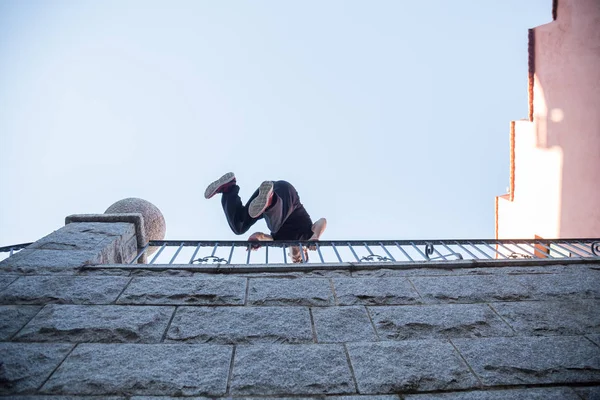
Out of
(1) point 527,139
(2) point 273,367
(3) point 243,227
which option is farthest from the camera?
(1) point 527,139

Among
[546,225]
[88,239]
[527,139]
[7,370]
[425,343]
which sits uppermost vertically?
[527,139]

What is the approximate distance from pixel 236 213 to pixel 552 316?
3.48 metres

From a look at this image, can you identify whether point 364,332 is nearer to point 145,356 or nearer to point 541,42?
point 145,356

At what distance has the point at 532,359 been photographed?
7.84ft

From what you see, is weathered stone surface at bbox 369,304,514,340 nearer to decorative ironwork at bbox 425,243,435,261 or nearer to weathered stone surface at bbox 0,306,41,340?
decorative ironwork at bbox 425,243,435,261

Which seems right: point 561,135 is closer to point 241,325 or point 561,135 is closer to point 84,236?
point 241,325

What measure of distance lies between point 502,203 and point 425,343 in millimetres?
8496

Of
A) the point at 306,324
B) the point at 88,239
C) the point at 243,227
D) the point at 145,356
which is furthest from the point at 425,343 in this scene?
the point at 243,227

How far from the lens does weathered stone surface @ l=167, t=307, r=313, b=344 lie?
2469mm

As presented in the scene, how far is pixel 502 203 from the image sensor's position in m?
9.96

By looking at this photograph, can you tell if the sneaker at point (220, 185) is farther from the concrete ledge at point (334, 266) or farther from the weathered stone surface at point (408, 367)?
the weathered stone surface at point (408, 367)

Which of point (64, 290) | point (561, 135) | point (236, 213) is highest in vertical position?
point (561, 135)

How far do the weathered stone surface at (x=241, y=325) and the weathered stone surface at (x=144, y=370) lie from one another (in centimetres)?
10

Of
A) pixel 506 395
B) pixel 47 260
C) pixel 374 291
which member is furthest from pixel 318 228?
pixel 506 395
